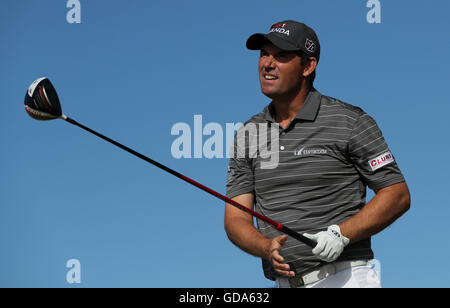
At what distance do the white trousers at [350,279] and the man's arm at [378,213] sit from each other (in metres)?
0.37

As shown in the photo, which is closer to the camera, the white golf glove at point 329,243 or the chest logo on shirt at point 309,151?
the white golf glove at point 329,243

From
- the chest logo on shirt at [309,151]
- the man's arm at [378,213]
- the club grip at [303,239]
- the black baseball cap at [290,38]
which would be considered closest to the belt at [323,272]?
the man's arm at [378,213]

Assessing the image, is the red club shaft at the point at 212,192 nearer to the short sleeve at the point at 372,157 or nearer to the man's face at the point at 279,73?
the short sleeve at the point at 372,157

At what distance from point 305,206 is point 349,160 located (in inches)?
25.0

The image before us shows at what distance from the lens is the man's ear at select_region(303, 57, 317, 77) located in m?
7.69

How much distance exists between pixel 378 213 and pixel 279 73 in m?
1.77

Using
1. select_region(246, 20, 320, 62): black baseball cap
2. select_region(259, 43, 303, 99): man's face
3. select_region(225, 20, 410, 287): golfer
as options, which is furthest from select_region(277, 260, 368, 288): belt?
select_region(246, 20, 320, 62): black baseball cap

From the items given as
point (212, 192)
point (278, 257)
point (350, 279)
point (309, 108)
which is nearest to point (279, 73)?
point (309, 108)

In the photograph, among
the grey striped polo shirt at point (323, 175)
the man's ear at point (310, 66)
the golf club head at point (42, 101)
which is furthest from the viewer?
the man's ear at point (310, 66)

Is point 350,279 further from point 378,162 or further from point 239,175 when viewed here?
point 239,175

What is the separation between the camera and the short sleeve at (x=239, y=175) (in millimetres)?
7660
